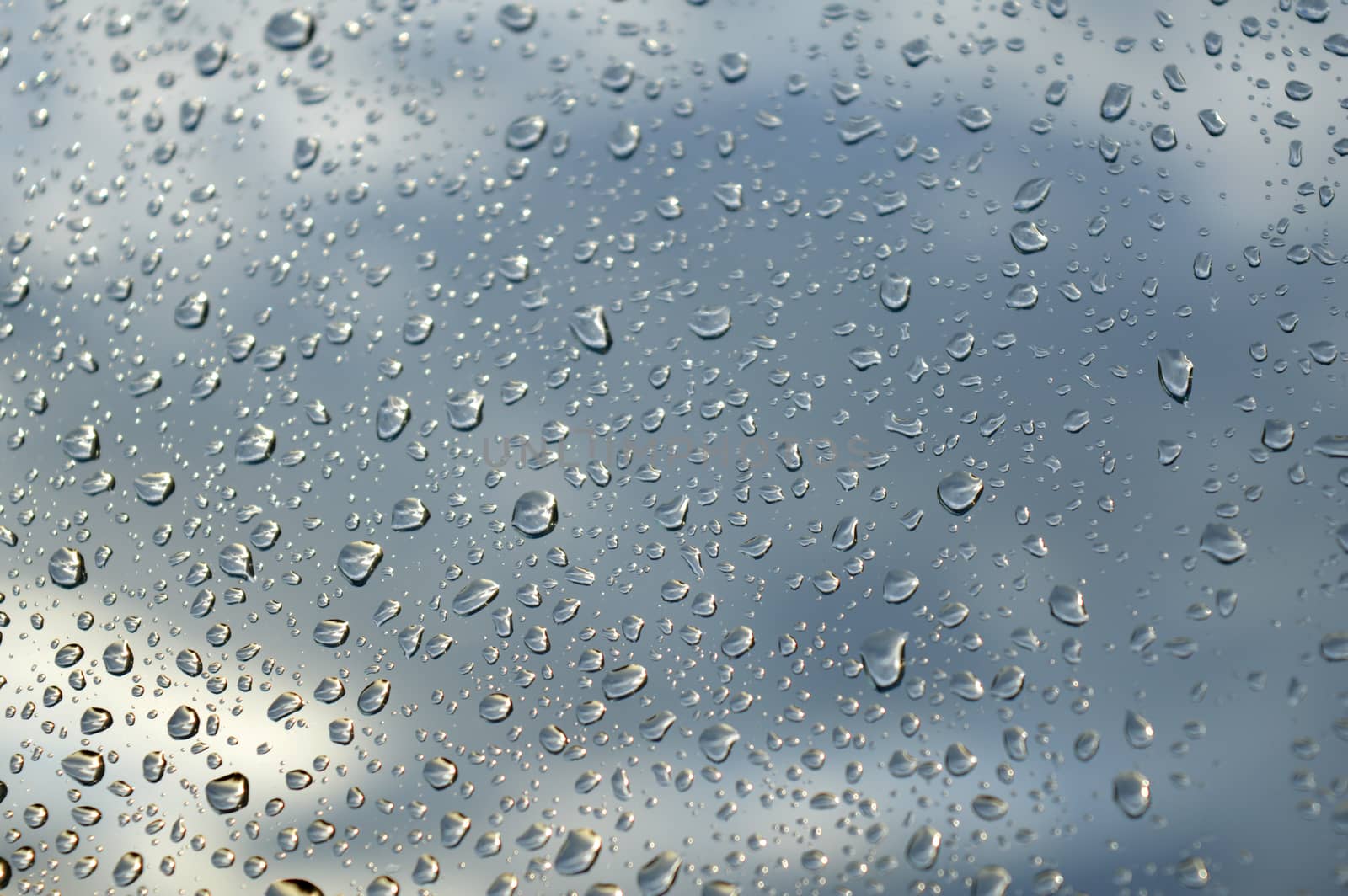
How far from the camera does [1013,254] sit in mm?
1182

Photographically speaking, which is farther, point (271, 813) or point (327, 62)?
point (327, 62)

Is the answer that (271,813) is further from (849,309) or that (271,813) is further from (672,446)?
(849,309)

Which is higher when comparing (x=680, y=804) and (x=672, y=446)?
(x=672, y=446)

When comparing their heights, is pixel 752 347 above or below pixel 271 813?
above

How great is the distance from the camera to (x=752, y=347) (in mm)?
1169

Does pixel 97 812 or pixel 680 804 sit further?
pixel 97 812

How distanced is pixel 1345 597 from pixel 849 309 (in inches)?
27.8

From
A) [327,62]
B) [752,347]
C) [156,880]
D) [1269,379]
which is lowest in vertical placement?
[156,880]

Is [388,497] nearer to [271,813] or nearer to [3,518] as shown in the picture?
[271,813]

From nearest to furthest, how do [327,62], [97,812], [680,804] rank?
[680,804], [97,812], [327,62]

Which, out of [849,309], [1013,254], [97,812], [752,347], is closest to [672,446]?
[752,347]

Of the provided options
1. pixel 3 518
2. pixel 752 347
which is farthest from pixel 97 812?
pixel 752 347

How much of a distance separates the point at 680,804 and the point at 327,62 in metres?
1.14

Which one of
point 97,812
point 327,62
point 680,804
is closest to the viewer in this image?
point 680,804
